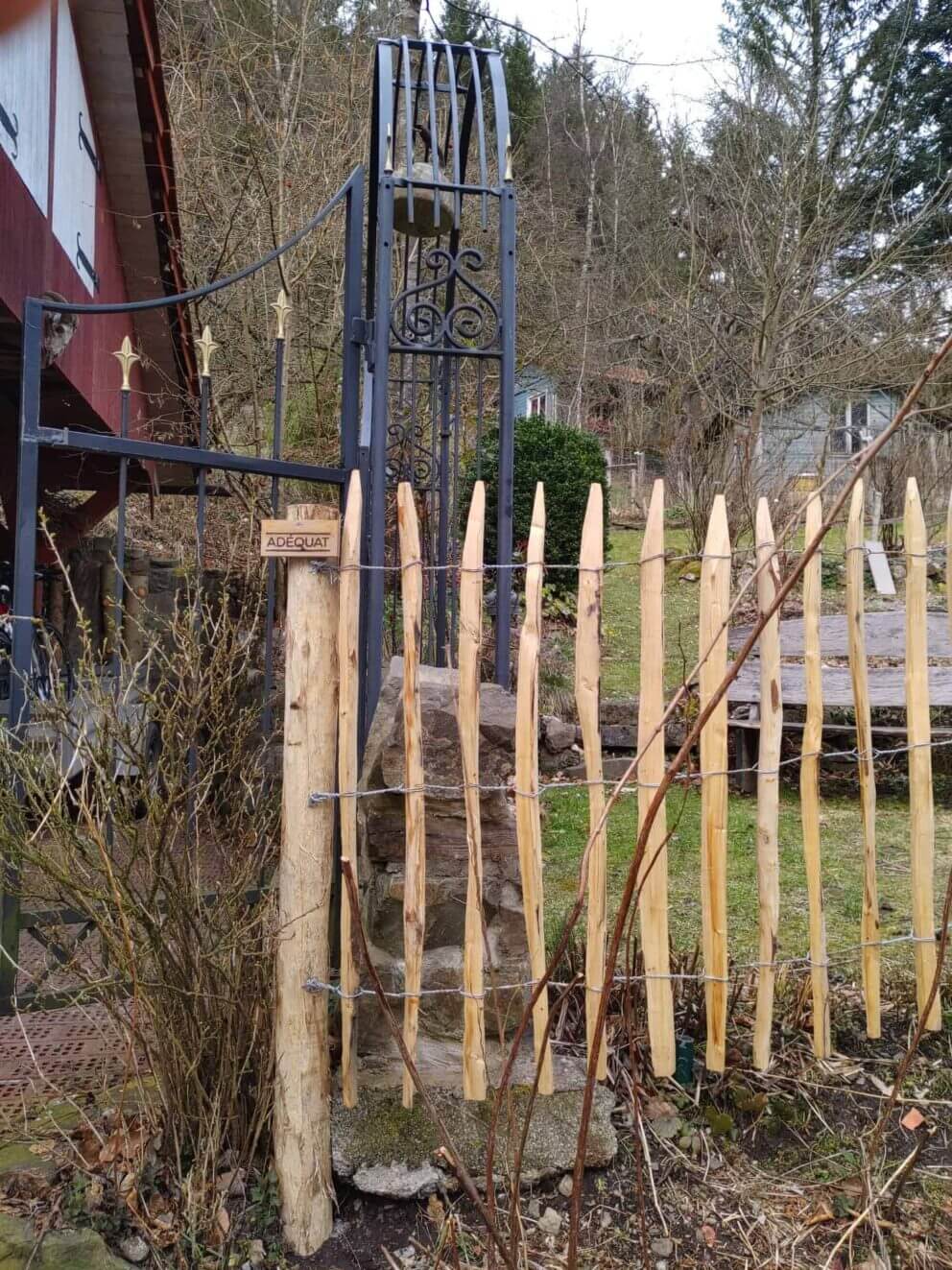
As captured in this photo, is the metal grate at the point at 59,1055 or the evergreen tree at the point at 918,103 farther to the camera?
the evergreen tree at the point at 918,103

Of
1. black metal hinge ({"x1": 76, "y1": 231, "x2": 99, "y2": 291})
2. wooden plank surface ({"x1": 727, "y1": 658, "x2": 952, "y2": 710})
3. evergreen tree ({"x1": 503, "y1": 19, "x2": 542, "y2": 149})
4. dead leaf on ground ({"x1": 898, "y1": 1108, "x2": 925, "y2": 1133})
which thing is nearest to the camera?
dead leaf on ground ({"x1": 898, "y1": 1108, "x2": 925, "y2": 1133})

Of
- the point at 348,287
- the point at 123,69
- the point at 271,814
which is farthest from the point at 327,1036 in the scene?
the point at 123,69

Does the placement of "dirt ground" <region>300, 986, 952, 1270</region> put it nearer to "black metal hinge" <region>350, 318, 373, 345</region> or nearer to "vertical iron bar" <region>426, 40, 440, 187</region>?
"black metal hinge" <region>350, 318, 373, 345</region>

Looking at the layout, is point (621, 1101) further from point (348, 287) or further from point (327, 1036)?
point (348, 287)

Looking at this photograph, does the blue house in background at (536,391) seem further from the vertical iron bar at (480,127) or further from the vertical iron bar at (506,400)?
the vertical iron bar at (506,400)

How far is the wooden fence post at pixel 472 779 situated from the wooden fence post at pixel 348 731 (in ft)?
0.88

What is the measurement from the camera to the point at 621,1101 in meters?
2.51

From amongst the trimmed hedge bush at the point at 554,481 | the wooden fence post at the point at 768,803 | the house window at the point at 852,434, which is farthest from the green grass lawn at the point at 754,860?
the house window at the point at 852,434

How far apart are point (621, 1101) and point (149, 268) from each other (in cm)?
655

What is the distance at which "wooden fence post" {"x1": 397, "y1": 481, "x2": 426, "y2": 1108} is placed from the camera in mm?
2168

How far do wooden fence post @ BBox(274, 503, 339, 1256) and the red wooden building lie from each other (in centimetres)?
277

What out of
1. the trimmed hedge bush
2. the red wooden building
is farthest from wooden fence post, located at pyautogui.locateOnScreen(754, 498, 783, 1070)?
the trimmed hedge bush

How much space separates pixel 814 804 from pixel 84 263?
17.9 feet

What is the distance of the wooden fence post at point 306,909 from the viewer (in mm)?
2166
